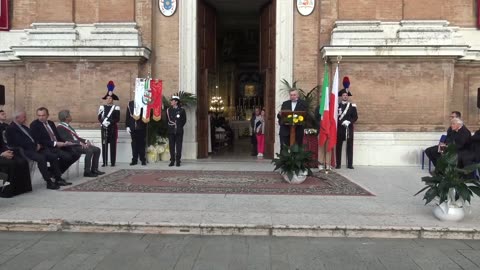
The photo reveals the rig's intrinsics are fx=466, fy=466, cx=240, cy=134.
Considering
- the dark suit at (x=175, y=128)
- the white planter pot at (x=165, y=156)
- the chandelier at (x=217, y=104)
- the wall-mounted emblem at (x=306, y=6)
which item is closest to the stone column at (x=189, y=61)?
the white planter pot at (x=165, y=156)

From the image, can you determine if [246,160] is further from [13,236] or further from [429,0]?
[13,236]

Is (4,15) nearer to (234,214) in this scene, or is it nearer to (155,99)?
(155,99)

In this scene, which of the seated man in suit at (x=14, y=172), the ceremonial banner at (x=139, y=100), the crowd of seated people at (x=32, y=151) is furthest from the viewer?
the ceremonial banner at (x=139, y=100)

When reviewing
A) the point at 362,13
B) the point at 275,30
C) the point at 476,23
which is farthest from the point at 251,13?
the point at 476,23

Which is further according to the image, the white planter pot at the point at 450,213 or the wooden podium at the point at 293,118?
the wooden podium at the point at 293,118

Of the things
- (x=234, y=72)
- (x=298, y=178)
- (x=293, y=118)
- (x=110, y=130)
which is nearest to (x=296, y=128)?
(x=293, y=118)

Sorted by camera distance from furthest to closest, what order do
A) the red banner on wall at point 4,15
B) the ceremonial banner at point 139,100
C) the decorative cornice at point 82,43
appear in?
the red banner on wall at point 4,15, the decorative cornice at point 82,43, the ceremonial banner at point 139,100

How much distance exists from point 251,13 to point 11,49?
9785 millimetres

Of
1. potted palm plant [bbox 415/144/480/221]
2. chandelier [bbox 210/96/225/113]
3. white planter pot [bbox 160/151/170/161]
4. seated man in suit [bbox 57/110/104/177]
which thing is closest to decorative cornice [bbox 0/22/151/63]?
white planter pot [bbox 160/151/170/161]

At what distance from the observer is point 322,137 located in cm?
1162

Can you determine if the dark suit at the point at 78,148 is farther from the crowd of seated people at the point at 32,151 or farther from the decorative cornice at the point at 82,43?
the decorative cornice at the point at 82,43

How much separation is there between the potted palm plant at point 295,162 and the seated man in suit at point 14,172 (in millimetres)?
4878

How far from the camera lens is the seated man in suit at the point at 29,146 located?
8844mm

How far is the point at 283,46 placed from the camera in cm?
1431
